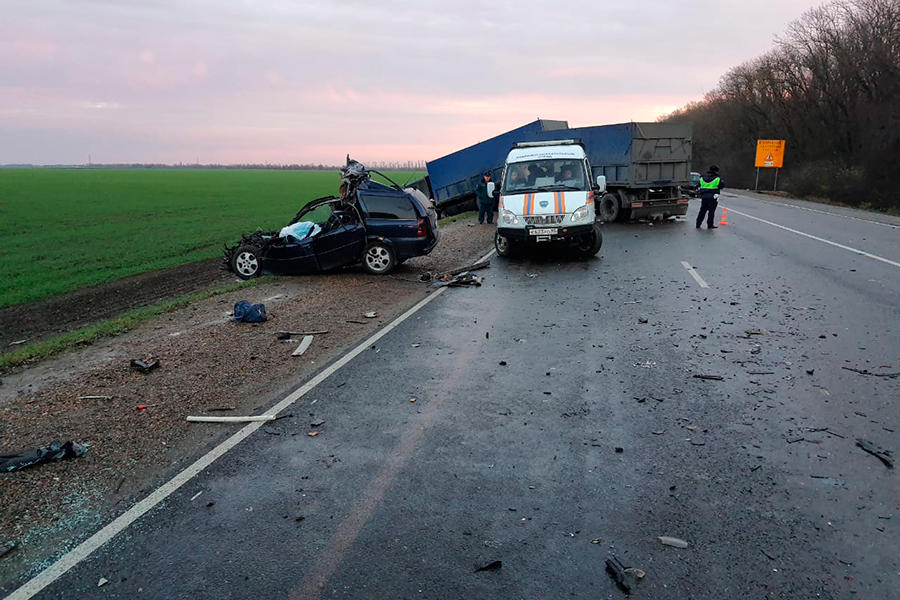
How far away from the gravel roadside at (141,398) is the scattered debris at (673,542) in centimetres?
340

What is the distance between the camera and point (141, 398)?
6.17 m

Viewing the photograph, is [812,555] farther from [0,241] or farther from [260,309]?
[0,241]

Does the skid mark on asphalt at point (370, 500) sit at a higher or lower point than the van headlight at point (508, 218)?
lower

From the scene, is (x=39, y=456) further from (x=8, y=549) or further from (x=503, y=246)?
(x=503, y=246)

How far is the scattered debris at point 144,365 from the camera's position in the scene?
701 cm

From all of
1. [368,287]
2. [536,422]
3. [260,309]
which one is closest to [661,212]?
[368,287]

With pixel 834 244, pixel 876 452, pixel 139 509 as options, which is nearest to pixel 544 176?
pixel 834 244

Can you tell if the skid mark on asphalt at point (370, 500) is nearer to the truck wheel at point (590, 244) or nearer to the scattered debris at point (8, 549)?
the scattered debris at point (8, 549)

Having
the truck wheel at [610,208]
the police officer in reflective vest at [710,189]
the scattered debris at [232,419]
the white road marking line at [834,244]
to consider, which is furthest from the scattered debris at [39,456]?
the truck wheel at [610,208]

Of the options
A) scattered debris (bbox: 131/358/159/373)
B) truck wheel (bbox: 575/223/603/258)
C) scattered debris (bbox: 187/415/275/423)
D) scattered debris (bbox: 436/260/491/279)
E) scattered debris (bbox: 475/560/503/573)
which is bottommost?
scattered debris (bbox: 436/260/491/279)

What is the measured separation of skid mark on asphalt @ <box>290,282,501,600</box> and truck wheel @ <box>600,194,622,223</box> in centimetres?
1791

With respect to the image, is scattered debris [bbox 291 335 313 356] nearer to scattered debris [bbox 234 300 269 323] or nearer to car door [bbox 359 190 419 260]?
scattered debris [bbox 234 300 269 323]

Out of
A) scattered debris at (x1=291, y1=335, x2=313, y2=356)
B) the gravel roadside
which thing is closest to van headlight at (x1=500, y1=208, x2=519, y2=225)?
the gravel roadside

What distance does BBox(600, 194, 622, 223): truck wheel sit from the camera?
22938 millimetres
